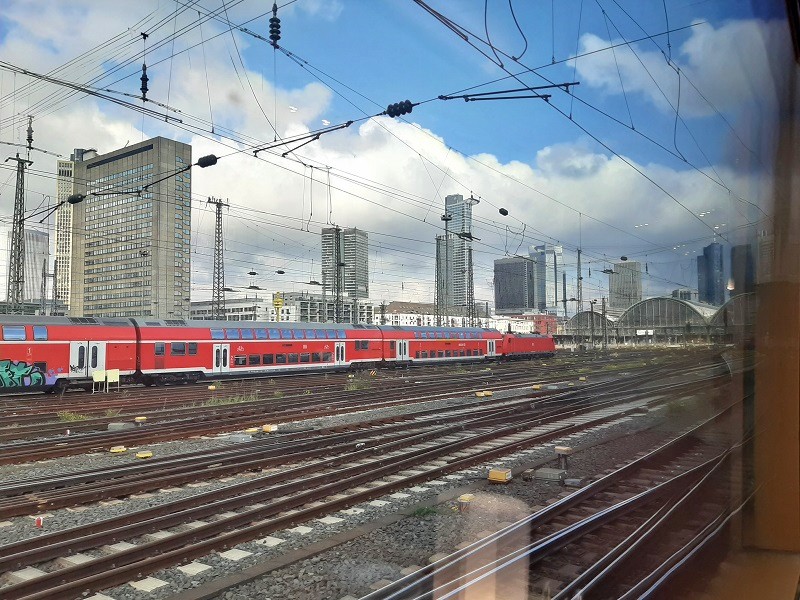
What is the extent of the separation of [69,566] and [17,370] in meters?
15.5

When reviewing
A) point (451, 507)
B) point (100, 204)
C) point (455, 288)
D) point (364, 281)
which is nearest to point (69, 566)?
point (451, 507)

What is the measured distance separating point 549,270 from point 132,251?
2544cm

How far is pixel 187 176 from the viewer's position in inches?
555

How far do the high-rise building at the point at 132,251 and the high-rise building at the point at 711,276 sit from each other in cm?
1454

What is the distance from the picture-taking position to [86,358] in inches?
739

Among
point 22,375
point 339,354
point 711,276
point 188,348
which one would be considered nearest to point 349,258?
point 188,348

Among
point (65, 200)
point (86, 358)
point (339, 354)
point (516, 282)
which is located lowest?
point (339, 354)

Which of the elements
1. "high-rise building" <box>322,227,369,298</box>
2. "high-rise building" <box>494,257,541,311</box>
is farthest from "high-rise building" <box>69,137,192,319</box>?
"high-rise building" <box>494,257,541,311</box>

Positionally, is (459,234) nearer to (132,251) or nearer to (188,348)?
(188,348)

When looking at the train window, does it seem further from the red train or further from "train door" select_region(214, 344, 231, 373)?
"train door" select_region(214, 344, 231, 373)

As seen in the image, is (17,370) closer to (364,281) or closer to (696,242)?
(364,281)

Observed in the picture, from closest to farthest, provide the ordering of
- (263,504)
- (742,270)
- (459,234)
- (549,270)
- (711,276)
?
(742,270) → (711,276) → (263,504) → (549,270) → (459,234)

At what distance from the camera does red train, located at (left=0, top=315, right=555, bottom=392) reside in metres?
17.4

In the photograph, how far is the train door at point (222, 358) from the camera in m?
22.5
